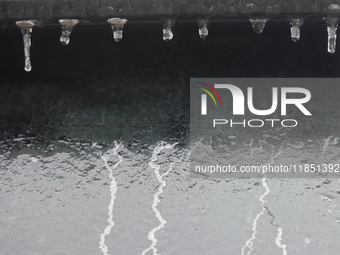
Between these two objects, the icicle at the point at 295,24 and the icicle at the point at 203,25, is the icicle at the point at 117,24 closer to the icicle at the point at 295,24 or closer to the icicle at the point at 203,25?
the icicle at the point at 203,25

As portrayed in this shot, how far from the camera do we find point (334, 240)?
1.34 metres

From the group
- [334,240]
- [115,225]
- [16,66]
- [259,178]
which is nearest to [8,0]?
[16,66]

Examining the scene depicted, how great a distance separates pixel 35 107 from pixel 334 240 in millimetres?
1578

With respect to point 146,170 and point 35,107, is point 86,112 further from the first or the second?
point 146,170

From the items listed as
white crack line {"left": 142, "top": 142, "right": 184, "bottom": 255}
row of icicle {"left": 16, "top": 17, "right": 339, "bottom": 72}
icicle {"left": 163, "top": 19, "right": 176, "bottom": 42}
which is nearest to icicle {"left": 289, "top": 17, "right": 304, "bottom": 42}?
row of icicle {"left": 16, "top": 17, "right": 339, "bottom": 72}

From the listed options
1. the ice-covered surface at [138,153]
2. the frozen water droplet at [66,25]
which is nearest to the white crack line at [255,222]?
the ice-covered surface at [138,153]

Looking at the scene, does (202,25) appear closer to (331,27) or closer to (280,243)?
(331,27)

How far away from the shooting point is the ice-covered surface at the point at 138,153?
4.56 ft

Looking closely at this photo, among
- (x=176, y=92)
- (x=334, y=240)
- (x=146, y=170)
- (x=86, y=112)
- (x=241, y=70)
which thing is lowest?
(x=334, y=240)

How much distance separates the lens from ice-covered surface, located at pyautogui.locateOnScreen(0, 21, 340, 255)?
54.7 inches

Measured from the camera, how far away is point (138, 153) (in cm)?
158

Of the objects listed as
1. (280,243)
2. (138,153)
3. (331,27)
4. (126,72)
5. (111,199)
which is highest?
(331,27)

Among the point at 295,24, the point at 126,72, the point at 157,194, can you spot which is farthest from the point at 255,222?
the point at 126,72

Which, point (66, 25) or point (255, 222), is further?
point (255, 222)
